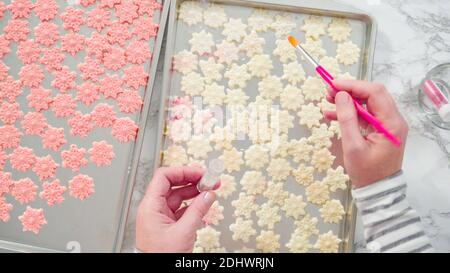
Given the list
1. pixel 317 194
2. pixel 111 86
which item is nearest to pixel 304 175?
pixel 317 194

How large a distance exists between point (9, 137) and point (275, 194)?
0.60m

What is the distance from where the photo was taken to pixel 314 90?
1.00 meters

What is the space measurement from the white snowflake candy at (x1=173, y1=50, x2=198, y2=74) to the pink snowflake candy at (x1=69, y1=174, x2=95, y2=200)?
32 cm

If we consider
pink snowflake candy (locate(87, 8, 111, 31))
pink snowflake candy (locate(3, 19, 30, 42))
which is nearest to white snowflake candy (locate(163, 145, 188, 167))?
pink snowflake candy (locate(87, 8, 111, 31))

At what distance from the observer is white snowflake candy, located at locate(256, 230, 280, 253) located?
3.12 ft

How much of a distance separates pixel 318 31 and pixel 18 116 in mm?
714

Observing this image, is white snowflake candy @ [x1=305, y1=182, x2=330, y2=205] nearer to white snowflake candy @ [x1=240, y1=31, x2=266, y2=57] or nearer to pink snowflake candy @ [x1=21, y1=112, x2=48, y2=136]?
white snowflake candy @ [x1=240, y1=31, x2=266, y2=57]

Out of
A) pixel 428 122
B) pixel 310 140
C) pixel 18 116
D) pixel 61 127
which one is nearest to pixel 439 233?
pixel 428 122

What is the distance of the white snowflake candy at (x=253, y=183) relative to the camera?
96 centimetres

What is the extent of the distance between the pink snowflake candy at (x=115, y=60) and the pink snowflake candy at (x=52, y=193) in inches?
11.5

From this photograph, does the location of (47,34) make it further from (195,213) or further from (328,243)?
(328,243)

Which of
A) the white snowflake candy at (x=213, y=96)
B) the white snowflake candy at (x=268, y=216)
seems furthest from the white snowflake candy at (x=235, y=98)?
the white snowflake candy at (x=268, y=216)
